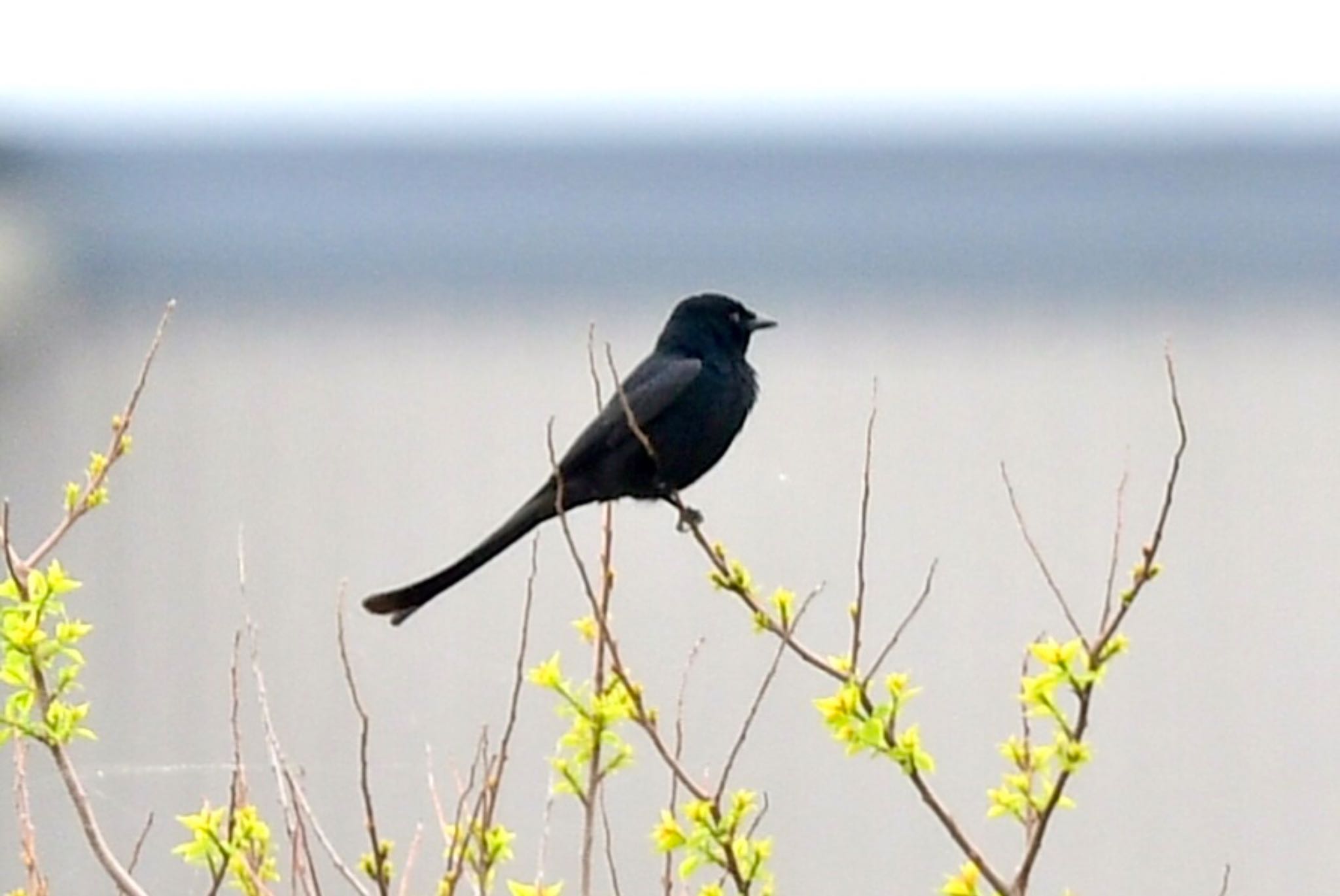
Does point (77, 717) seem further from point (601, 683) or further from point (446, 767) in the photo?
point (446, 767)

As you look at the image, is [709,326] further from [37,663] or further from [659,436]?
[37,663]

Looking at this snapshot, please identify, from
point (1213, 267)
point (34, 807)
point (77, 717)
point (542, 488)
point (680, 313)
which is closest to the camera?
point (77, 717)

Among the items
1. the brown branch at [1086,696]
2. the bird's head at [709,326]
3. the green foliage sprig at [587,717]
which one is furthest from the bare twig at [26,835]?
the bird's head at [709,326]

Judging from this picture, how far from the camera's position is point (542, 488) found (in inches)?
153

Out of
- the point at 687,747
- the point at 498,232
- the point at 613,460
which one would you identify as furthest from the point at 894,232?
the point at 613,460

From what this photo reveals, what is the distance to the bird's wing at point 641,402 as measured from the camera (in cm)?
398

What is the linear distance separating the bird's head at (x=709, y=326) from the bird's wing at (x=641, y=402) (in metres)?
0.07

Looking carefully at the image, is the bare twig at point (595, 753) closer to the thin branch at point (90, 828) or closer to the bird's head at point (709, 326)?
the thin branch at point (90, 828)

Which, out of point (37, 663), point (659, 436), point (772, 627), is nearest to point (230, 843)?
point (37, 663)

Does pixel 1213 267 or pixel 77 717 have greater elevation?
pixel 1213 267

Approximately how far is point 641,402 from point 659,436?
11 cm

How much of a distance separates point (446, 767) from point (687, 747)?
0.75m

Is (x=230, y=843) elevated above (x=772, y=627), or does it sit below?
below

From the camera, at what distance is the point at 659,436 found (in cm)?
402
